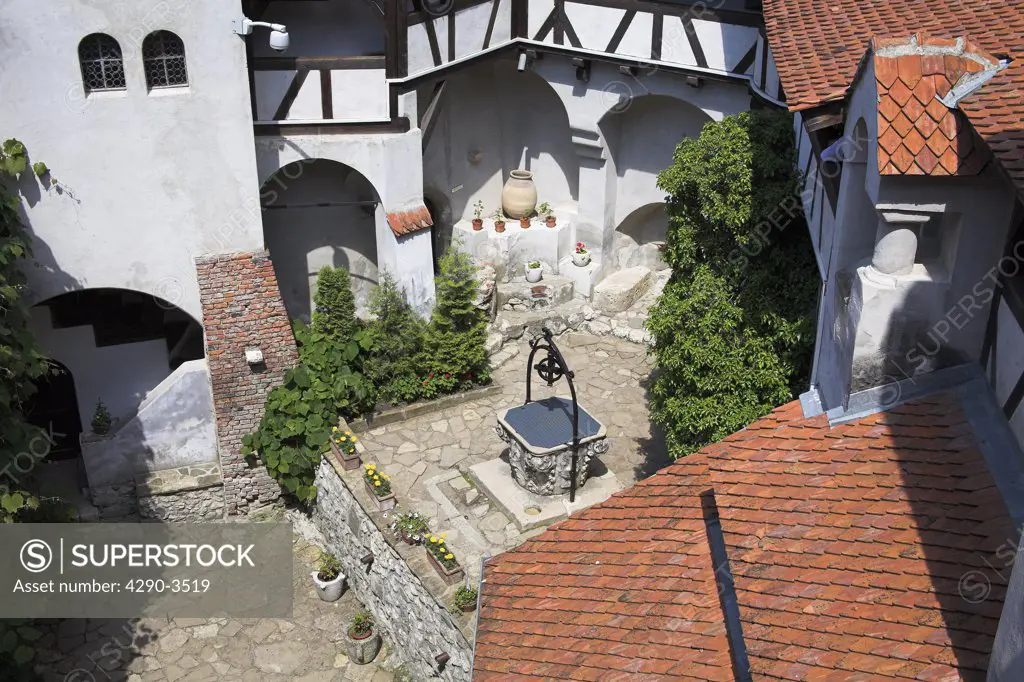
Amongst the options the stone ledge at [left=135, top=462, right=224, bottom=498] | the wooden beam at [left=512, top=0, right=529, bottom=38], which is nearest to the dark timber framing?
the wooden beam at [left=512, top=0, right=529, bottom=38]

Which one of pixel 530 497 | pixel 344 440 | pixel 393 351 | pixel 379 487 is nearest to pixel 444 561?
pixel 530 497

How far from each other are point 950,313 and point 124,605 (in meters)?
11.4

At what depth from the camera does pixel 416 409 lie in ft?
51.6

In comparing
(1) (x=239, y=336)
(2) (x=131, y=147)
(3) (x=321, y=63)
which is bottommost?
(1) (x=239, y=336)

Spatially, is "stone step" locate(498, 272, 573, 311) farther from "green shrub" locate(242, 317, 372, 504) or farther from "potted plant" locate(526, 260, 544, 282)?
"green shrub" locate(242, 317, 372, 504)

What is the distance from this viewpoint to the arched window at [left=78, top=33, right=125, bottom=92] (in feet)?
44.2

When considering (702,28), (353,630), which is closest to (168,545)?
(353,630)

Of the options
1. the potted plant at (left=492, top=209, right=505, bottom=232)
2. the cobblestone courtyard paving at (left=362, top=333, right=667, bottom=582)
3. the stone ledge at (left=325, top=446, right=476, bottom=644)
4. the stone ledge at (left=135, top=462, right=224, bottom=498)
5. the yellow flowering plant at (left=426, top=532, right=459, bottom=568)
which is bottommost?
the stone ledge at (left=135, top=462, right=224, bottom=498)

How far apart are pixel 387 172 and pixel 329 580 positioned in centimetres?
615

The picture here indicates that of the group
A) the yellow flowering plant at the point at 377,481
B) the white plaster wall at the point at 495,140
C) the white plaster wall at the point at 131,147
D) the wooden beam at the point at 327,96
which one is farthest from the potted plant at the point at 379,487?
the white plaster wall at the point at 495,140

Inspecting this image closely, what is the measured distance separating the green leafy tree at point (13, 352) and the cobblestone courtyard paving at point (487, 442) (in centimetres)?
437

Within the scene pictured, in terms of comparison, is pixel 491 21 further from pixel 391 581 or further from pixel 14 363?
pixel 391 581

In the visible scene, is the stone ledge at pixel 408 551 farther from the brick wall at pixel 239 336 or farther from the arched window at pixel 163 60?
the arched window at pixel 163 60

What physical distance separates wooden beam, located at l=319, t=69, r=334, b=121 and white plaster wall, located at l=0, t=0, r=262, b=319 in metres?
1.69
